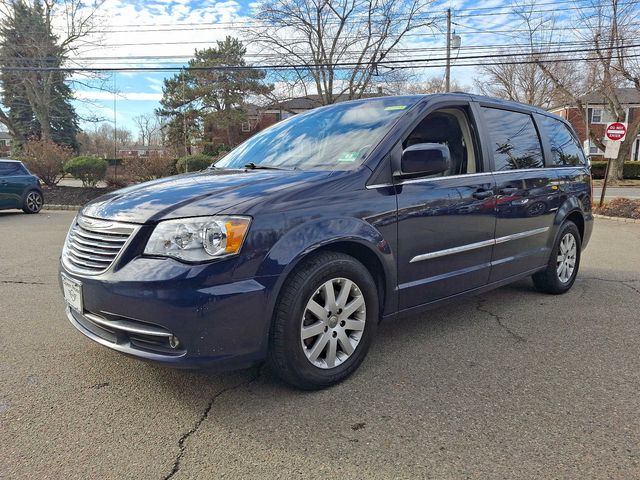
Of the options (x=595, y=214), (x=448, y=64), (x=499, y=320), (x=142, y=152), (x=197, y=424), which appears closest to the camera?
(x=197, y=424)

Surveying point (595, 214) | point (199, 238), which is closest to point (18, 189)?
point (199, 238)

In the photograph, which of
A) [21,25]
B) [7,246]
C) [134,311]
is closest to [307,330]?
[134,311]

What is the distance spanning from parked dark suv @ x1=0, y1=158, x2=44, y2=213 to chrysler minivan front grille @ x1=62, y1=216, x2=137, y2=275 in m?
11.4

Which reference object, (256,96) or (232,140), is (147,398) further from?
(232,140)

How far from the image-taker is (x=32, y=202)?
12.9 m

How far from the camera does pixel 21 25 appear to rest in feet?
95.2

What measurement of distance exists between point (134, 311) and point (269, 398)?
3.00 feet

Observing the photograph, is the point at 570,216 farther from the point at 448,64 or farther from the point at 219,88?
the point at 219,88

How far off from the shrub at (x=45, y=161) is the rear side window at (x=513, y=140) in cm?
1677

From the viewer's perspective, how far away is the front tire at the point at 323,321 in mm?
2553

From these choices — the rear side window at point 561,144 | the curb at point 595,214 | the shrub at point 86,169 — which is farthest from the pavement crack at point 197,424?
the shrub at point 86,169

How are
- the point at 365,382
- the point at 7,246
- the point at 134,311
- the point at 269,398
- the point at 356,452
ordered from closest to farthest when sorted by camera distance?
the point at 356,452 < the point at 134,311 < the point at 269,398 < the point at 365,382 < the point at 7,246

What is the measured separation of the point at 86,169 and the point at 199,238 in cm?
1641

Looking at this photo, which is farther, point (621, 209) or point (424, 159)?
point (621, 209)
